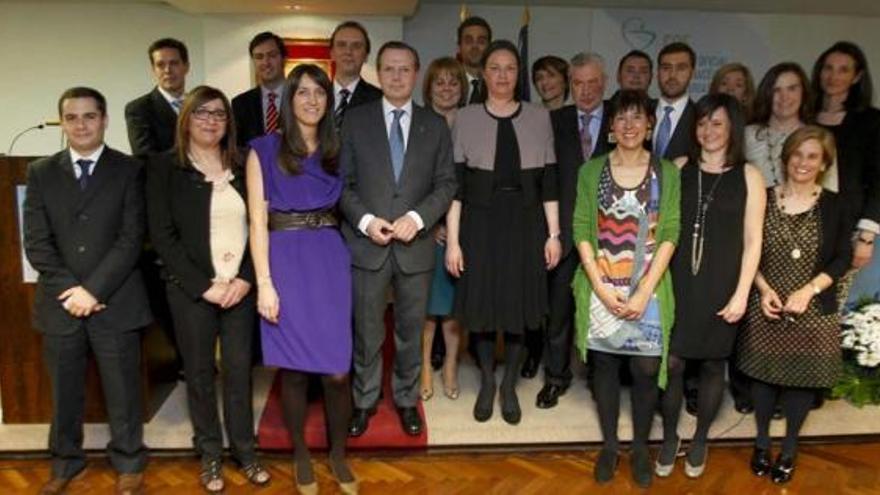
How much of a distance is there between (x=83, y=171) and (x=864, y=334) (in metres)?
3.70

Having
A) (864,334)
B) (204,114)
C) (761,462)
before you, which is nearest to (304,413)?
(204,114)

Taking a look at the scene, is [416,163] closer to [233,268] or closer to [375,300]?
[375,300]

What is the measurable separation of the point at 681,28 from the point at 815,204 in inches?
201

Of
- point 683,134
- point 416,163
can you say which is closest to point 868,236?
point 683,134

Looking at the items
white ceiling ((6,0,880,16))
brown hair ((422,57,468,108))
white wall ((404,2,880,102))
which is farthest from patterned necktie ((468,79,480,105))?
white wall ((404,2,880,102))

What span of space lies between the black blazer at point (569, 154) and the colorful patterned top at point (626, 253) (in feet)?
0.98

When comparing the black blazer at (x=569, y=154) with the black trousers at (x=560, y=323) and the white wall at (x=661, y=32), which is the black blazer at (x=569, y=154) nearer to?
the black trousers at (x=560, y=323)

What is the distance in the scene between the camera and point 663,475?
2.92m

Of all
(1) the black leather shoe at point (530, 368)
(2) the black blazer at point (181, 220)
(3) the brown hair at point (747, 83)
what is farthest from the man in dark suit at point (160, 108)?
(3) the brown hair at point (747, 83)

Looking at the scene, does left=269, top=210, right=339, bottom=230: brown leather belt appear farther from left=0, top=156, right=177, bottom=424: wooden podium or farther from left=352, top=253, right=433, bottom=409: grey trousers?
left=0, top=156, right=177, bottom=424: wooden podium

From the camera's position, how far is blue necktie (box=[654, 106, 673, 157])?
3104 mm

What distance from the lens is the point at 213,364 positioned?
267 cm

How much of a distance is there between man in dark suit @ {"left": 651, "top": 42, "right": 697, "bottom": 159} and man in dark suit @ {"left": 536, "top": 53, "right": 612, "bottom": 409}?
27 centimetres

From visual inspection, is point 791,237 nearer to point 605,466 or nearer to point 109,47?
point 605,466
